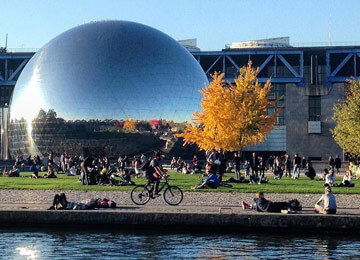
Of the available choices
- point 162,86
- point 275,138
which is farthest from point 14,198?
point 275,138

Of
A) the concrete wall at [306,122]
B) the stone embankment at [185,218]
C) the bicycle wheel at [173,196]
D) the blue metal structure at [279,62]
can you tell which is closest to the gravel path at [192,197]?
the bicycle wheel at [173,196]

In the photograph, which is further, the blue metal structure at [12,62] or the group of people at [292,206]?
the blue metal structure at [12,62]

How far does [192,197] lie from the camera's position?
30516mm

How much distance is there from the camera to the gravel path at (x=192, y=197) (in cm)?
2839

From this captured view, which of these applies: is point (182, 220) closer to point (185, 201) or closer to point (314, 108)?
point (185, 201)

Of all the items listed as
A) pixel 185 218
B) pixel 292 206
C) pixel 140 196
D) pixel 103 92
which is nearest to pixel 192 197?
pixel 140 196

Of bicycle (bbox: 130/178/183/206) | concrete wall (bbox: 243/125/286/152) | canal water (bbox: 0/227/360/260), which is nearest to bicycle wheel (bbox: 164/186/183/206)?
bicycle (bbox: 130/178/183/206)

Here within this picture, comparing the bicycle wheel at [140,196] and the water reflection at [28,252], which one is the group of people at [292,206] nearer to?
the bicycle wheel at [140,196]

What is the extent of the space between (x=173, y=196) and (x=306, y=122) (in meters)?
55.8

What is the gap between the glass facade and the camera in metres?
68.9

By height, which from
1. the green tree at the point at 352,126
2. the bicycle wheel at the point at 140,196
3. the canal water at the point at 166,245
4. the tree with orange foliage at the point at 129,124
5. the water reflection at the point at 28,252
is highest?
the tree with orange foliage at the point at 129,124

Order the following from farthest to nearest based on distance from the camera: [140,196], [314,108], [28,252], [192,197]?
1. [314,108]
2. [192,197]
3. [140,196]
4. [28,252]

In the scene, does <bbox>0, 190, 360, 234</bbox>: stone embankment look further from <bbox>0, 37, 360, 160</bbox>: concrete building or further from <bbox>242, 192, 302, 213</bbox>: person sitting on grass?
→ <bbox>0, 37, 360, 160</bbox>: concrete building

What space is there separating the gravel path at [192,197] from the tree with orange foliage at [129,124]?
112ft
